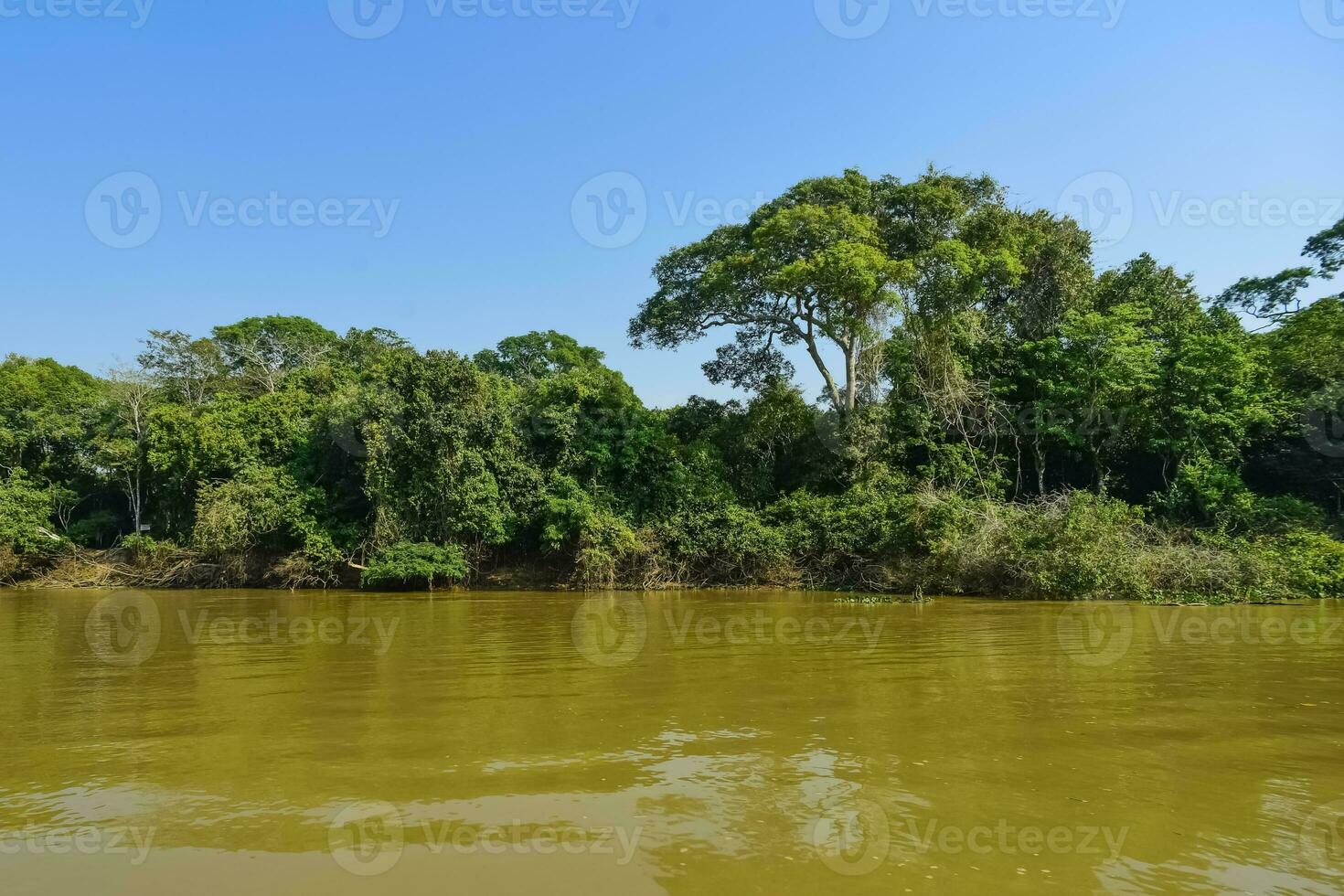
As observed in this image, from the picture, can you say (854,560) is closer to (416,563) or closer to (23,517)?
(416,563)

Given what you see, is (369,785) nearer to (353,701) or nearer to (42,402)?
(353,701)

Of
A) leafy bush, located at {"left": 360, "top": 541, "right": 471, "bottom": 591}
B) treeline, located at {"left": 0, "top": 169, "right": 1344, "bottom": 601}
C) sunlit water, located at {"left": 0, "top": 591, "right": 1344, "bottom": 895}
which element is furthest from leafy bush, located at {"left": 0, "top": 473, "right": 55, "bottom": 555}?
sunlit water, located at {"left": 0, "top": 591, "right": 1344, "bottom": 895}

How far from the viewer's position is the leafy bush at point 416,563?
2041 cm

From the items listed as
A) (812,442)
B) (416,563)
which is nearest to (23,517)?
(416,563)

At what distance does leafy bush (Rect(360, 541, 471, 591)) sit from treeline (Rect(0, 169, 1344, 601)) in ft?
0.22

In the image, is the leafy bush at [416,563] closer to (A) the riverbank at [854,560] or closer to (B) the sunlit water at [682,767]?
(A) the riverbank at [854,560]

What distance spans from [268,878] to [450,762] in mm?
1779

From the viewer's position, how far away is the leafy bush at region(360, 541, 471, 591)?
20.4 m

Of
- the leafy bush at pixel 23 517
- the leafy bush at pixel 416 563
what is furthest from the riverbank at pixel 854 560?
the leafy bush at pixel 23 517

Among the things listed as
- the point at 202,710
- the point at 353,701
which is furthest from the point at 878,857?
the point at 202,710

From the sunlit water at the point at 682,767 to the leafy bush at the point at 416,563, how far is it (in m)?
9.67

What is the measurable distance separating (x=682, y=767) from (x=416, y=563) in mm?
16564

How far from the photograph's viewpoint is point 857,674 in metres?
8.34

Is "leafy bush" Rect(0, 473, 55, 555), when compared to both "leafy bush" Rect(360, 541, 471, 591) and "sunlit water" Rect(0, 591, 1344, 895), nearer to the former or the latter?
"leafy bush" Rect(360, 541, 471, 591)
